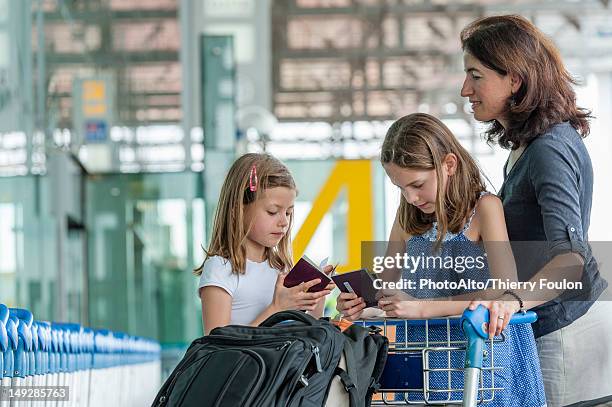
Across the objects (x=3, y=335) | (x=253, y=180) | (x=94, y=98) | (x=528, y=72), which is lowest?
(x=3, y=335)

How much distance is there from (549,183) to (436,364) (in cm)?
55

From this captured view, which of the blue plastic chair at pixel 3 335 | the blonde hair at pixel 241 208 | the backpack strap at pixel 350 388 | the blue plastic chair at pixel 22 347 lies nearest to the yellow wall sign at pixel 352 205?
the blonde hair at pixel 241 208

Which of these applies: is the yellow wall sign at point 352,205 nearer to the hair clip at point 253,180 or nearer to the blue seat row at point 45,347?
the blue seat row at point 45,347

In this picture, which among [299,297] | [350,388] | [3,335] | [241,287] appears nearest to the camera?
[350,388]

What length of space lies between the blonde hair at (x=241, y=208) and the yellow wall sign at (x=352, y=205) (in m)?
6.75

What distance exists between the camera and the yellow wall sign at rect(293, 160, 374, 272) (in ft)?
35.8

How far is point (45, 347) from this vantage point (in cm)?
340

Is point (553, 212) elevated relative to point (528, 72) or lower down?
lower down

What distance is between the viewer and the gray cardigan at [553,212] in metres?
3.00

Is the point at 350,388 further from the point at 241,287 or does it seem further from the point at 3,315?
the point at 241,287

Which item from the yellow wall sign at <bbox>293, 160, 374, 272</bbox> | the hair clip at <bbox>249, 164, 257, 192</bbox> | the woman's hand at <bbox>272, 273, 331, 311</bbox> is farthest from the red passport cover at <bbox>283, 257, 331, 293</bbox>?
the yellow wall sign at <bbox>293, 160, 374, 272</bbox>

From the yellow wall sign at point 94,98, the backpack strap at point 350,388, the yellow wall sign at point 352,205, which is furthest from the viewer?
the yellow wall sign at point 94,98

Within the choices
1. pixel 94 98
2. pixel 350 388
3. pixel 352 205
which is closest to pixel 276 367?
pixel 350 388

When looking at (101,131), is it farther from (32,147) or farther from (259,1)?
(259,1)
